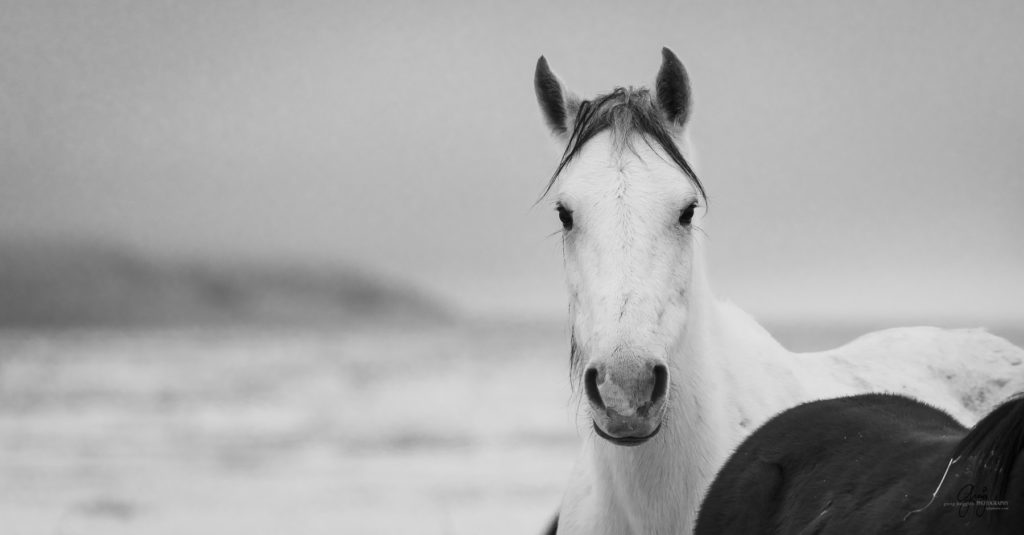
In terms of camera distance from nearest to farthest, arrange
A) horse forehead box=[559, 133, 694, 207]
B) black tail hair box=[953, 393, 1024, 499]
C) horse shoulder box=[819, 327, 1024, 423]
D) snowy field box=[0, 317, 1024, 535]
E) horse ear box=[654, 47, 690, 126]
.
A: black tail hair box=[953, 393, 1024, 499]
horse forehead box=[559, 133, 694, 207]
horse ear box=[654, 47, 690, 126]
horse shoulder box=[819, 327, 1024, 423]
snowy field box=[0, 317, 1024, 535]

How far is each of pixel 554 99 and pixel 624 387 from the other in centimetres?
153

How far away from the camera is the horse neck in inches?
148

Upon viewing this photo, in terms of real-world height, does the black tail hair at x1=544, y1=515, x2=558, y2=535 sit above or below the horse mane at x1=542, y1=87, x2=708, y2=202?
below

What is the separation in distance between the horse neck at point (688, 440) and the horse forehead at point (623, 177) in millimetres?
403

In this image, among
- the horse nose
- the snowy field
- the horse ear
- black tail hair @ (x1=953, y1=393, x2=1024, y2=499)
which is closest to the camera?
black tail hair @ (x1=953, y1=393, x2=1024, y2=499)

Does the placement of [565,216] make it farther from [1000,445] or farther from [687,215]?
[1000,445]

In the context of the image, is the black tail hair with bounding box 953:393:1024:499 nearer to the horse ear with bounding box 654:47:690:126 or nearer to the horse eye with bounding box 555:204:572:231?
the horse eye with bounding box 555:204:572:231

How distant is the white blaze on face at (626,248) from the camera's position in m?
3.29

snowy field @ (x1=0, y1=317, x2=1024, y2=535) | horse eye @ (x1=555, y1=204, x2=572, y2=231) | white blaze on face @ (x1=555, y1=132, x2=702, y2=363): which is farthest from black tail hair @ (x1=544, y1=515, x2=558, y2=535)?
horse eye @ (x1=555, y1=204, x2=572, y2=231)

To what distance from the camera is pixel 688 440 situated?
3822mm

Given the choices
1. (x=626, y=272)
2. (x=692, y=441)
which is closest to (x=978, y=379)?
(x=692, y=441)

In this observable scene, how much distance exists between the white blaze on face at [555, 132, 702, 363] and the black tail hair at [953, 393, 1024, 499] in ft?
4.22
